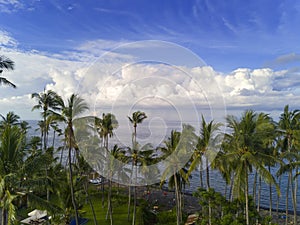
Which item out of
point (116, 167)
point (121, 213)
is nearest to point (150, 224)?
point (121, 213)

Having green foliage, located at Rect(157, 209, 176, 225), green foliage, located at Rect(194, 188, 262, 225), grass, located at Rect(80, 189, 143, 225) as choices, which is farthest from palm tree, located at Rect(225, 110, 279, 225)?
grass, located at Rect(80, 189, 143, 225)

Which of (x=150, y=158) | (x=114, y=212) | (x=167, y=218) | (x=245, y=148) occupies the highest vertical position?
(x=245, y=148)

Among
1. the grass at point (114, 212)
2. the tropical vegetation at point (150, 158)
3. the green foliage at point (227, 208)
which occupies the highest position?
the tropical vegetation at point (150, 158)

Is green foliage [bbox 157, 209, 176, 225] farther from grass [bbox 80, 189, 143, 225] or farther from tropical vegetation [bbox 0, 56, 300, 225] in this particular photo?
grass [bbox 80, 189, 143, 225]

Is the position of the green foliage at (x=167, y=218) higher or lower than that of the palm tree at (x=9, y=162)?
lower

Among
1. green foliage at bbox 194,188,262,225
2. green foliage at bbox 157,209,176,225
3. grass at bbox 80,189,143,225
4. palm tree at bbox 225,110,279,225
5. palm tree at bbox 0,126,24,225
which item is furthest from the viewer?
grass at bbox 80,189,143,225

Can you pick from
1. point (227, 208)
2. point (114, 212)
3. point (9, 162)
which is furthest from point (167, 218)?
point (9, 162)

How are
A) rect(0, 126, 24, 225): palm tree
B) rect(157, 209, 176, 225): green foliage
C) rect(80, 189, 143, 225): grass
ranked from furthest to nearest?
rect(80, 189, 143, 225): grass → rect(157, 209, 176, 225): green foliage → rect(0, 126, 24, 225): palm tree

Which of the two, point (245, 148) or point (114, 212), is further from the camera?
point (114, 212)

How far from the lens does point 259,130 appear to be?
667 inches

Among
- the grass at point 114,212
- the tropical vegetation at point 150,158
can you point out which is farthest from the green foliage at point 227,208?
the grass at point 114,212

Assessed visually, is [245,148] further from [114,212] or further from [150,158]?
[114,212]

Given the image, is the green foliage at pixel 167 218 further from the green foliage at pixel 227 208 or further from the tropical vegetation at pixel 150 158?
the green foliage at pixel 227 208

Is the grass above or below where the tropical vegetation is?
below
